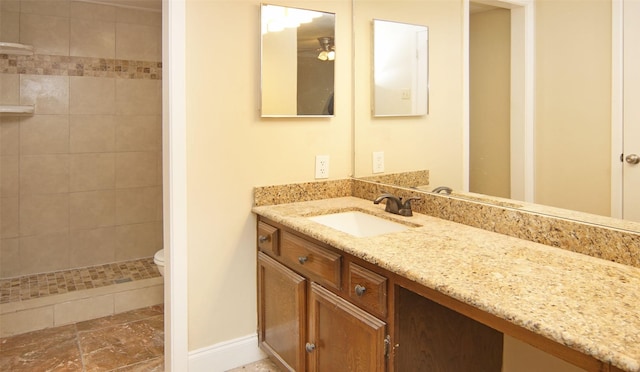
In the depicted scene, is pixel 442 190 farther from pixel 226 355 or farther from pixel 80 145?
pixel 80 145

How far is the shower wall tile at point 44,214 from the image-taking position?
3518mm

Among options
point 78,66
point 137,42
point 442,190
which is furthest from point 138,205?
point 442,190

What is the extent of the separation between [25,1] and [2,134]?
97cm

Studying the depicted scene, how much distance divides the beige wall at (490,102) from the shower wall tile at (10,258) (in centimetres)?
334

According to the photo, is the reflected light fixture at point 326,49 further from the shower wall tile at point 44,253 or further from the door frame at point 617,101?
the shower wall tile at point 44,253

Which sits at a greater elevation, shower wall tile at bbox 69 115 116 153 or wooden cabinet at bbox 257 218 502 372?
shower wall tile at bbox 69 115 116 153

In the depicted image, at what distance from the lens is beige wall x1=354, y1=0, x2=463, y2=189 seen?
2010 mm

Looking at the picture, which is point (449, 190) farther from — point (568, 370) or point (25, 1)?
point (25, 1)

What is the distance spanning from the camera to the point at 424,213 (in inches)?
82.6

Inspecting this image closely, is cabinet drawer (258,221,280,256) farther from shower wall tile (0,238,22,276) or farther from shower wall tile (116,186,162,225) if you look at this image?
shower wall tile (0,238,22,276)

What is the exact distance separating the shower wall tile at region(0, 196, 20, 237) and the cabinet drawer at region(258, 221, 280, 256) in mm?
2320

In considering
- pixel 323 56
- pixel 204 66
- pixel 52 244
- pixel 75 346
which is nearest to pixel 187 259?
pixel 204 66

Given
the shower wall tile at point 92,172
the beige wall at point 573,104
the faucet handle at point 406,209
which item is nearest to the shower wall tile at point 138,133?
the shower wall tile at point 92,172

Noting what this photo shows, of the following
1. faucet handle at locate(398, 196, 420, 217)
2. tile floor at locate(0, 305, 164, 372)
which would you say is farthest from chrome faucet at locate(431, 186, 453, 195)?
tile floor at locate(0, 305, 164, 372)
